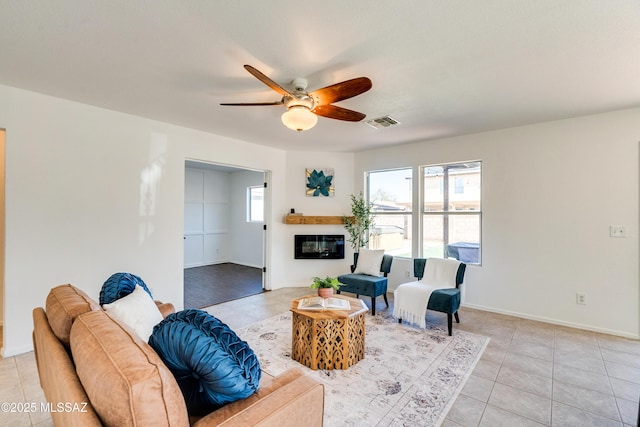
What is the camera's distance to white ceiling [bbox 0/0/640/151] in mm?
1714

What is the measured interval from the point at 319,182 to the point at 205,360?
4.54 metres

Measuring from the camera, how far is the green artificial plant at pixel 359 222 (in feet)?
16.8

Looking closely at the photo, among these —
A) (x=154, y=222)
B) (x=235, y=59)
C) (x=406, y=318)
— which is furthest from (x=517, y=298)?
(x=154, y=222)

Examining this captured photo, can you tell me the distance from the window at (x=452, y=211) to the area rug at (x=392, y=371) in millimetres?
1481

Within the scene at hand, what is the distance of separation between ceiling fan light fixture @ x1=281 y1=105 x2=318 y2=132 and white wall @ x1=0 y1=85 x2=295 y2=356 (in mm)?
2275

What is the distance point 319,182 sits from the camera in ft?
17.8

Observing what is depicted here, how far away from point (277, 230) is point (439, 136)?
3.05 m

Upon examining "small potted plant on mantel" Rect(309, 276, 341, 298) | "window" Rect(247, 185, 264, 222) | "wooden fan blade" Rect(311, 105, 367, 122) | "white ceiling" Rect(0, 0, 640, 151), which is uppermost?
"white ceiling" Rect(0, 0, 640, 151)

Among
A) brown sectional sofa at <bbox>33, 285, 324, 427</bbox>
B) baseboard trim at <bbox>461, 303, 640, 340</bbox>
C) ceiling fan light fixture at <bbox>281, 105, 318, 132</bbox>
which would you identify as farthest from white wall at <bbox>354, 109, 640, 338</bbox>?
brown sectional sofa at <bbox>33, 285, 324, 427</bbox>

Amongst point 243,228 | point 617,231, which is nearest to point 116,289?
point 617,231

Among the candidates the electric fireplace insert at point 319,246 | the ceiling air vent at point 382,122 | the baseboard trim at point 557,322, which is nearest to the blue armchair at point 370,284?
the electric fireplace insert at point 319,246

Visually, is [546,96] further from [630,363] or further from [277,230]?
[277,230]

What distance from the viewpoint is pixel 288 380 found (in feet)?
4.35

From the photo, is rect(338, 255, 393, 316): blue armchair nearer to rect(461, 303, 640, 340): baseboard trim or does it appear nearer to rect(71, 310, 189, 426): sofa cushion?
rect(461, 303, 640, 340): baseboard trim
